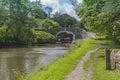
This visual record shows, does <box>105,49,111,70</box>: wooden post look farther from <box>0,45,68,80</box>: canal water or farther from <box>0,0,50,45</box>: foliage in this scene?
<box>0,0,50,45</box>: foliage

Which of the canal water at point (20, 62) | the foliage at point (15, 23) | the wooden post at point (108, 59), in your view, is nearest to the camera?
the wooden post at point (108, 59)

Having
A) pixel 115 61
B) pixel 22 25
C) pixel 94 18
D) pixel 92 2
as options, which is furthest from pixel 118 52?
pixel 22 25

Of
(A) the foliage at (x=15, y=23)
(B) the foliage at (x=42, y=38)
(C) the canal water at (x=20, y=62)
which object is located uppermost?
(A) the foliage at (x=15, y=23)

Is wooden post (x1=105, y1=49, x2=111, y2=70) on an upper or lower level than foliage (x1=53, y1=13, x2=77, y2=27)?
lower

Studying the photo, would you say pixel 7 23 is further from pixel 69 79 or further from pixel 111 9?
pixel 69 79

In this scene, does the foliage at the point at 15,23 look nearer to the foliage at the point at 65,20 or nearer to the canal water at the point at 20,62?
the canal water at the point at 20,62

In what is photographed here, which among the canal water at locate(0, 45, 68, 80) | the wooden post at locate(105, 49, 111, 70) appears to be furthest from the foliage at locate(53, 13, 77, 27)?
the wooden post at locate(105, 49, 111, 70)

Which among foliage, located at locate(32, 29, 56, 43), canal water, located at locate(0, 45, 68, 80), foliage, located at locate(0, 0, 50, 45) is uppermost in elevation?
foliage, located at locate(0, 0, 50, 45)

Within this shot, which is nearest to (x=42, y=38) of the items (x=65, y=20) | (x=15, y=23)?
(x=15, y=23)

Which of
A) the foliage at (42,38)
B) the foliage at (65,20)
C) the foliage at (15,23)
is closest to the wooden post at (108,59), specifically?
the foliage at (15,23)

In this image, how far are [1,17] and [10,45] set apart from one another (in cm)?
676

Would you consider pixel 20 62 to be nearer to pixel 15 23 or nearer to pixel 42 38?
pixel 15 23

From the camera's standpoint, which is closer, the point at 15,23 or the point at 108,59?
the point at 108,59

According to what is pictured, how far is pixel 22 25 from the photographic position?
261ft
